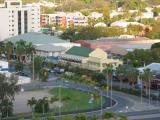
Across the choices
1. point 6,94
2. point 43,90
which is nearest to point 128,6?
point 43,90

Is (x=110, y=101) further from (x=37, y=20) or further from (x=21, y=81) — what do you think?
(x=37, y=20)

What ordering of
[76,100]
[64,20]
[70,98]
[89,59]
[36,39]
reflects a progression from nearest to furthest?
[76,100] → [70,98] → [89,59] → [36,39] → [64,20]

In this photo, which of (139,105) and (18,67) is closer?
(139,105)

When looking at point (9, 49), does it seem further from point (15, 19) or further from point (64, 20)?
point (64, 20)

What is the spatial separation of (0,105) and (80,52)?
18918mm

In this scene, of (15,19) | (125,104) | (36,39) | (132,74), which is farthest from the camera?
(15,19)

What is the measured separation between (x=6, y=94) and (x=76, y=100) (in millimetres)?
5231

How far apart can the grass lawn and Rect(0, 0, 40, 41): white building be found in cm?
2372

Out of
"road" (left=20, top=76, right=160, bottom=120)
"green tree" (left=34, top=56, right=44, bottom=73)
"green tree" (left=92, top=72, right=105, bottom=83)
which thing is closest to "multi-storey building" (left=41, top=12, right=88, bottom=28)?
"green tree" (left=34, top=56, right=44, bottom=73)

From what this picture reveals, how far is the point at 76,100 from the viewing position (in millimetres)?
31031

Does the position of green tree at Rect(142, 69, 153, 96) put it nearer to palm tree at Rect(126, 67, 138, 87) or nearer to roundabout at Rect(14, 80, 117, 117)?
palm tree at Rect(126, 67, 138, 87)

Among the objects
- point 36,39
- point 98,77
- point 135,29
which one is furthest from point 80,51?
point 135,29

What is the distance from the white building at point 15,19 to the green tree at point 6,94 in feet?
97.4

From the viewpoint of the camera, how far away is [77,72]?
39156 millimetres
